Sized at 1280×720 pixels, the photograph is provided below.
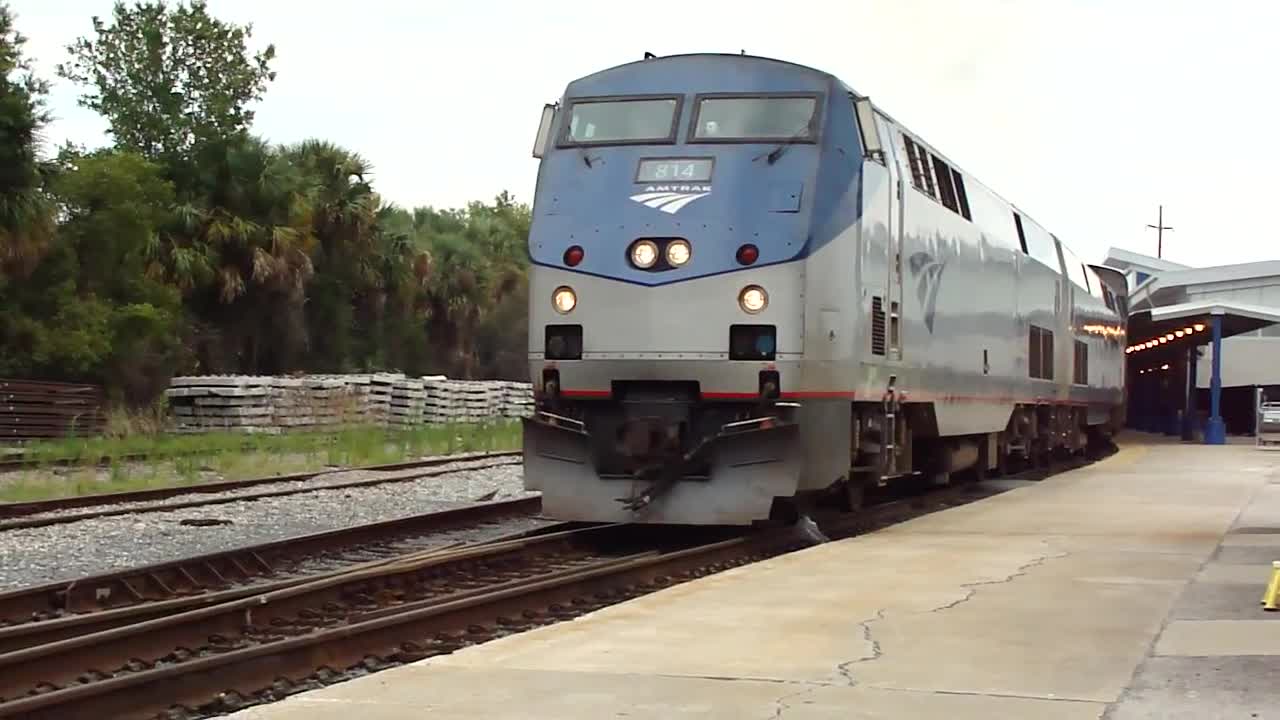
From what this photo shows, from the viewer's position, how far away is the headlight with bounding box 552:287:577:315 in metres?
12.5

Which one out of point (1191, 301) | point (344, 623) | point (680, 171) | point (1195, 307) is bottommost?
point (344, 623)

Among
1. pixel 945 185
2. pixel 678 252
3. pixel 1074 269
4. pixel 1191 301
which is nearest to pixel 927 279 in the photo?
pixel 945 185

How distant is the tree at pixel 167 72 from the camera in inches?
1812

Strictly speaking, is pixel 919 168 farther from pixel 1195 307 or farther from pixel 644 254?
pixel 1195 307

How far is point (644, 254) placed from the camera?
12305mm

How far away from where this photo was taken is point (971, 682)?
260 inches

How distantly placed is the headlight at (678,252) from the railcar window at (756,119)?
107 cm

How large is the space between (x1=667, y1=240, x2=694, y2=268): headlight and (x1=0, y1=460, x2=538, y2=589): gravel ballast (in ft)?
14.6

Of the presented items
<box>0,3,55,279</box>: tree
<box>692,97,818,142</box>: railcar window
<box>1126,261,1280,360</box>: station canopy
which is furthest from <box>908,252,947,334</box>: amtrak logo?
<box>1126,261,1280,360</box>: station canopy

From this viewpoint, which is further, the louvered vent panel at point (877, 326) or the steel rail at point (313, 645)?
the louvered vent panel at point (877, 326)

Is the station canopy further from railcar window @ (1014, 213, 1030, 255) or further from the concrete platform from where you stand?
the concrete platform

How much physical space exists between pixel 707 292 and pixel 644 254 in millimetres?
605

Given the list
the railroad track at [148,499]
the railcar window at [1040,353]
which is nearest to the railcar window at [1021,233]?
the railcar window at [1040,353]

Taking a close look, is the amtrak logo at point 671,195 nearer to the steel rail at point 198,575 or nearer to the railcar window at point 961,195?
the steel rail at point 198,575
